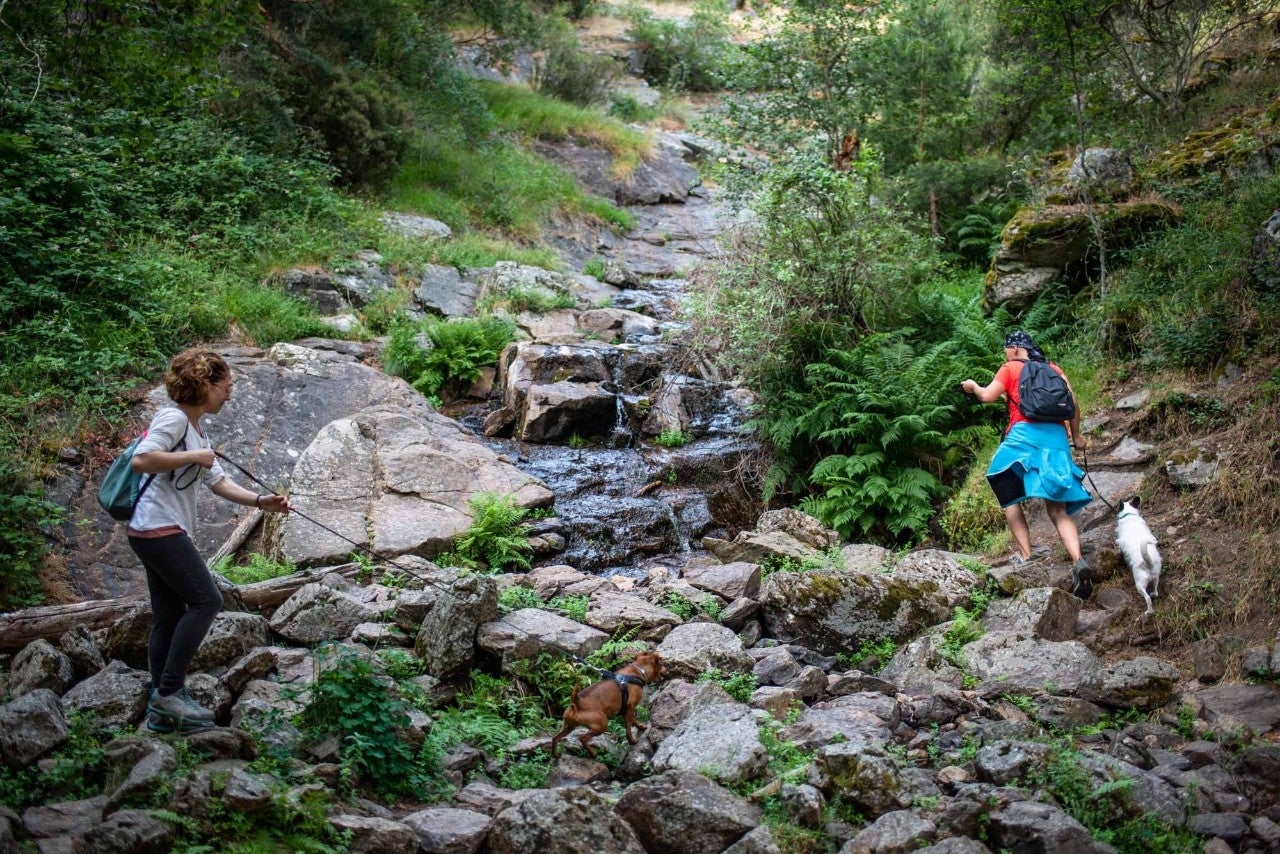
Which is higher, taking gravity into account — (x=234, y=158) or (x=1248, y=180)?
(x=1248, y=180)

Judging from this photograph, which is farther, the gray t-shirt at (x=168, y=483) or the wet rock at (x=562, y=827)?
the gray t-shirt at (x=168, y=483)

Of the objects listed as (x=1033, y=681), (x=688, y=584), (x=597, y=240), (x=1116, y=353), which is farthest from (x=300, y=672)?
(x=597, y=240)

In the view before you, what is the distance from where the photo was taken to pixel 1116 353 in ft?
31.6

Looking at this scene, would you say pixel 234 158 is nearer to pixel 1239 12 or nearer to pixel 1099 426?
pixel 1099 426

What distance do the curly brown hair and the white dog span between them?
20.3 ft

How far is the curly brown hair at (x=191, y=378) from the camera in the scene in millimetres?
4430

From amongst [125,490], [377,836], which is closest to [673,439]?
[125,490]

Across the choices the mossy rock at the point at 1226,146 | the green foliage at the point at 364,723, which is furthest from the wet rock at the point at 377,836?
the mossy rock at the point at 1226,146

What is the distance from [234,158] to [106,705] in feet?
36.9

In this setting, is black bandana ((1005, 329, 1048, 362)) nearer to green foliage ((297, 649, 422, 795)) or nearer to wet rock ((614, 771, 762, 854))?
wet rock ((614, 771, 762, 854))

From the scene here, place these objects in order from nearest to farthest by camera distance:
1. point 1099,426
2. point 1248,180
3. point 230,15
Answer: point 230,15
point 1099,426
point 1248,180

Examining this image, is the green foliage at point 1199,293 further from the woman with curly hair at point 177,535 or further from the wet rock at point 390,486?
the woman with curly hair at point 177,535

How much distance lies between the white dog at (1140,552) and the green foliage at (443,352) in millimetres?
9013

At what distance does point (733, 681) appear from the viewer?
576cm
